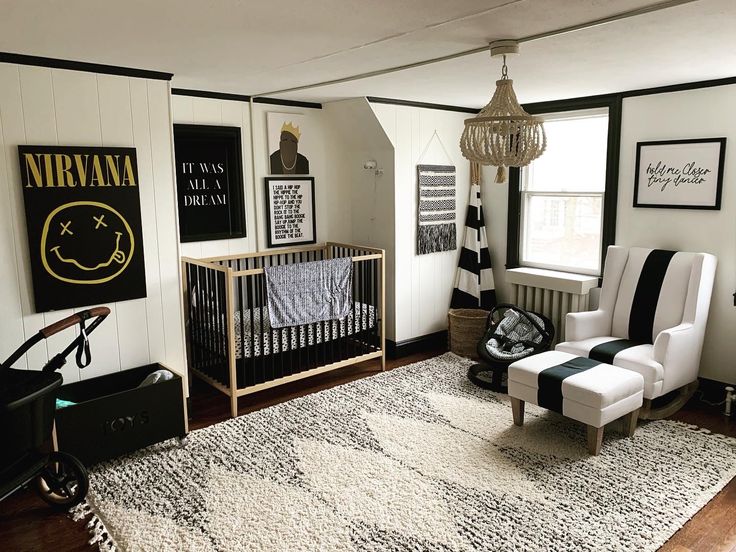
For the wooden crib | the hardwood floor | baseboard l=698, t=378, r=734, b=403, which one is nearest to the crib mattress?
the wooden crib

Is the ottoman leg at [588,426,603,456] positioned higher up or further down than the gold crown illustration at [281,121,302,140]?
further down

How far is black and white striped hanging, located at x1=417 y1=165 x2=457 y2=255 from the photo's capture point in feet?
16.1

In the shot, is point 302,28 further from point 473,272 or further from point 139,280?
point 473,272

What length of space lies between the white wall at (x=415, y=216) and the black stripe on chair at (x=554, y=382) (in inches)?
68.8

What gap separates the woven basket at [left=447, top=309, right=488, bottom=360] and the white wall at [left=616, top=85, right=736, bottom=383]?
4.59 ft

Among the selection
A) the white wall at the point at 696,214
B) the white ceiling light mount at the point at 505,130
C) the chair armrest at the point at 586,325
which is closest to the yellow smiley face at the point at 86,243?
the white ceiling light mount at the point at 505,130

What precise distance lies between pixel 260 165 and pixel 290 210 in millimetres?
459

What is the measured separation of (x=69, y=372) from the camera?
10.6 ft

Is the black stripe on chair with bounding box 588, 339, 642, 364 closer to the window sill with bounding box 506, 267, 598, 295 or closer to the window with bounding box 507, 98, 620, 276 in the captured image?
the window sill with bounding box 506, 267, 598, 295

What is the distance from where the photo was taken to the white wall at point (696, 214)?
3.80 metres

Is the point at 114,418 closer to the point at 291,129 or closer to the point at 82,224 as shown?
the point at 82,224

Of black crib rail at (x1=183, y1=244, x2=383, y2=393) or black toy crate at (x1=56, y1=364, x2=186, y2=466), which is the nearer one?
black toy crate at (x1=56, y1=364, x2=186, y2=466)

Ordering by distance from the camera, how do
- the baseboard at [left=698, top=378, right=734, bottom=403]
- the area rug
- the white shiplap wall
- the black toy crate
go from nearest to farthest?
the area rug, the black toy crate, the white shiplap wall, the baseboard at [left=698, top=378, right=734, bottom=403]

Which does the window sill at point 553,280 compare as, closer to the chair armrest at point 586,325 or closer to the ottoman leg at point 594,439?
the chair armrest at point 586,325
